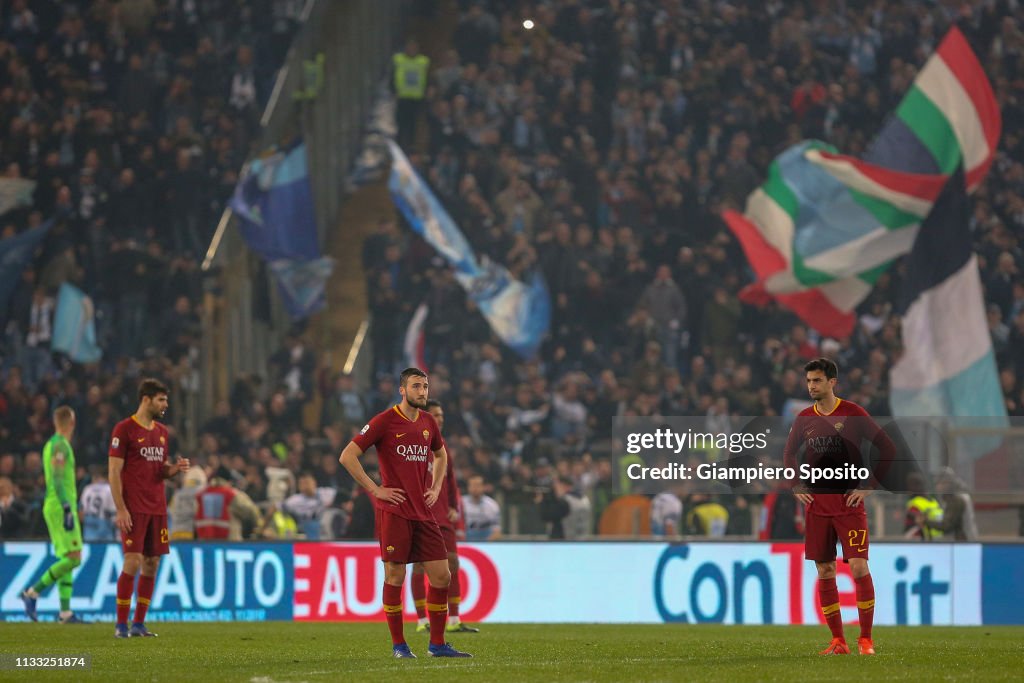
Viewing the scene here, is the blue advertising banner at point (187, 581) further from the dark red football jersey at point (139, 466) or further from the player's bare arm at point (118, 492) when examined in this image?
the player's bare arm at point (118, 492)

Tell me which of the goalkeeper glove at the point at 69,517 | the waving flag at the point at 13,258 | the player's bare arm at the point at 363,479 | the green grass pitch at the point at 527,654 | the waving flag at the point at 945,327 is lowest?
the green grass pitch at the point at 527,654

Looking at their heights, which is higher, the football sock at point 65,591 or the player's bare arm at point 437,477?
the player's bare arm at point 437,477

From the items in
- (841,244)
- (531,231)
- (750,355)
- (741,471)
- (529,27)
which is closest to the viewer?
(741,471)

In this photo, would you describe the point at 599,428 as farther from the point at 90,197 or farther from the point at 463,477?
the point at 90,197

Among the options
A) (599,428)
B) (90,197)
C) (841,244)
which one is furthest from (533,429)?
(90,197)

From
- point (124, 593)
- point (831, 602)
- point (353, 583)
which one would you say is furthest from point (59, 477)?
point (831, 602)

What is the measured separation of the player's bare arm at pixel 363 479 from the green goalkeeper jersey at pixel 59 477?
220 inches

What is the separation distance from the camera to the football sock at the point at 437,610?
397 inches

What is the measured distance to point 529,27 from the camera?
27.8 meters

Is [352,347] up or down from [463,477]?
up

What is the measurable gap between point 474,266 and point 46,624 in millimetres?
10989

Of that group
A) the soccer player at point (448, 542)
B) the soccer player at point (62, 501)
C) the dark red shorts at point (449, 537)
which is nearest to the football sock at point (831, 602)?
the soccer player at point (448, 542)

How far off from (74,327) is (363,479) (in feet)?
49.0

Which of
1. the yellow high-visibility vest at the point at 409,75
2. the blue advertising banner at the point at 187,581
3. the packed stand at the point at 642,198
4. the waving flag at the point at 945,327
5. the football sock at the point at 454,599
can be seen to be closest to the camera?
the football sock at the point at 454,599
